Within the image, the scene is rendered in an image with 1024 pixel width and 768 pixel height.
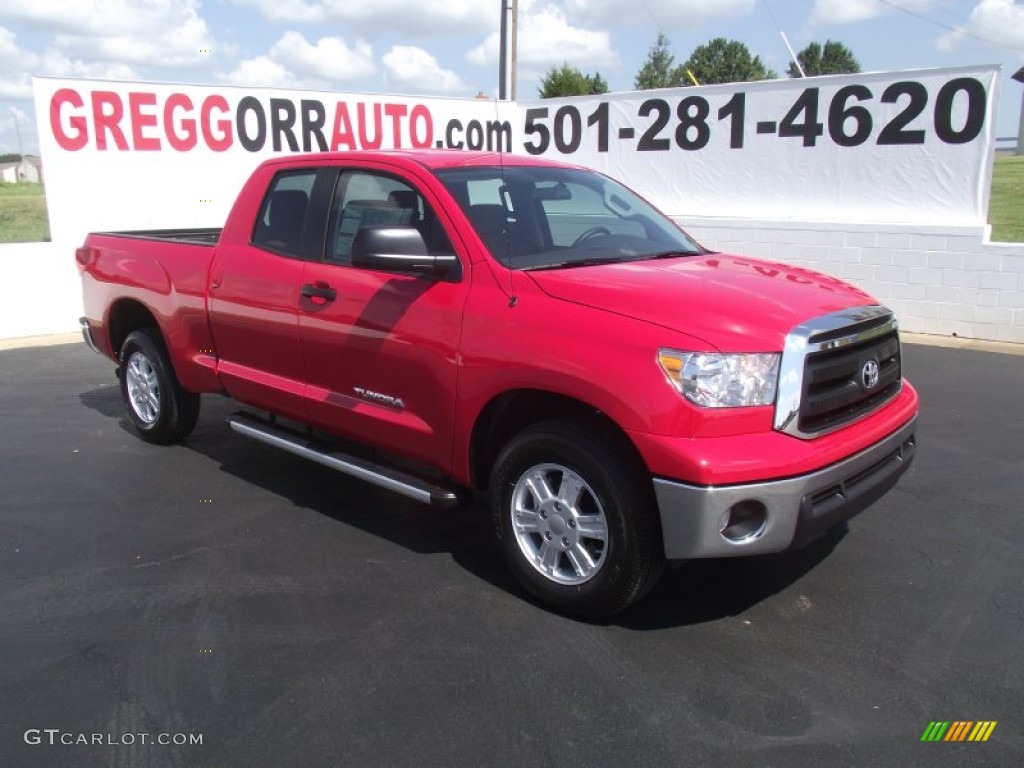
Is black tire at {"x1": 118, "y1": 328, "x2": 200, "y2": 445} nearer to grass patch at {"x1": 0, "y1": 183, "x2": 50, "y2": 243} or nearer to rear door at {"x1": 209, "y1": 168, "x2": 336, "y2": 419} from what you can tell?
rear door at {"x1": 209, "y1": 168, "x2": 336, "y2": 419}

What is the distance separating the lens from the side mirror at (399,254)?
3.87m

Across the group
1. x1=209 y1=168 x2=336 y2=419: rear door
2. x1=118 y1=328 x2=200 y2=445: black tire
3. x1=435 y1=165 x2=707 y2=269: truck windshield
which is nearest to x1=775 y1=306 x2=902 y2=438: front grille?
x1=435 y1=165 x2=707 y2=269: truck windshield

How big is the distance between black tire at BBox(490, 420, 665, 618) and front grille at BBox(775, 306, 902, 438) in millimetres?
621

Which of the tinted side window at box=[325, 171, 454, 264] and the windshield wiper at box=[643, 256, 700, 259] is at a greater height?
the tinted side window at box=[325, 171, 454, 264]

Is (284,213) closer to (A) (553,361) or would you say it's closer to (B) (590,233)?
(B) (590,233)

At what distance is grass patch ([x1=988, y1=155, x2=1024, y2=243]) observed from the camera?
16.4 m

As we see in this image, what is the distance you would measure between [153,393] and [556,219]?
3313mm

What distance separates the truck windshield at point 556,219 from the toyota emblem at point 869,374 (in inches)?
45.1

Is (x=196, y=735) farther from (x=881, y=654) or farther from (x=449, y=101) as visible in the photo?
(x=449, y=101)

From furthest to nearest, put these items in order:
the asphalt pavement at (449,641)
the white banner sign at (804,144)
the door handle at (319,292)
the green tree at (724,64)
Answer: the green tree at (724,64)
the white banner sign at (804,144)
the door handle at (319,292)
the asphalt pavement at (449,641)

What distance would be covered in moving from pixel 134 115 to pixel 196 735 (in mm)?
9653

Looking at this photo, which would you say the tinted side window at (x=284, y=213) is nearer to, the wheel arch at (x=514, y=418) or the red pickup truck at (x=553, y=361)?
the red pickup truck at (x=553, y=361)

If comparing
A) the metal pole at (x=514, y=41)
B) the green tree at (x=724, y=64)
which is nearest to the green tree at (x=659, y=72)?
the green tree at (x=724, y=64)

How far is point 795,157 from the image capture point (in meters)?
10.9
